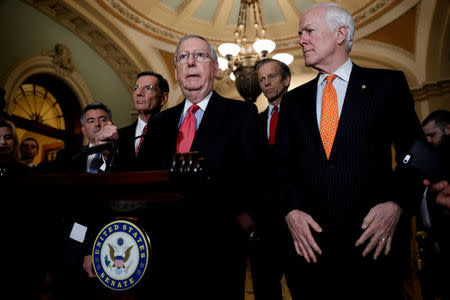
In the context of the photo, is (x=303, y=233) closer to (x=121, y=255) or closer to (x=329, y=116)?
(x=329, y=116)

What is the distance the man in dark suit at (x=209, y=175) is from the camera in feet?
2.61

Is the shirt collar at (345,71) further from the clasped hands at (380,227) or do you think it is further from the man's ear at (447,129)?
the man's ear at (447,129)

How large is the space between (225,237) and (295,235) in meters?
0.37


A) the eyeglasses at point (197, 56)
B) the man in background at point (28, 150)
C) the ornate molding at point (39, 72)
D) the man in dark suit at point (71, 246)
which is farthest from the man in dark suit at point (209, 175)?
the ornate molding at point (39, 72)

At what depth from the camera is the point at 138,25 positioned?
21.5 ft

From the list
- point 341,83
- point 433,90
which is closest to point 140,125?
point 341,83

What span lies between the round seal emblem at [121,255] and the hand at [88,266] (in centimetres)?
4

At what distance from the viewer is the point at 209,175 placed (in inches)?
31.0

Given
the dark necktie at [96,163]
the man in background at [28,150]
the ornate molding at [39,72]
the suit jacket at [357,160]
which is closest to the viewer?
the suit jacket at [357,160]

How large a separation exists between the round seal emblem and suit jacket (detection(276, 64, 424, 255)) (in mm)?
641

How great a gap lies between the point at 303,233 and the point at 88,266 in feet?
2.27

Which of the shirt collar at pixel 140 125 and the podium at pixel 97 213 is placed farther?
the shirt collar at pixel 140 125

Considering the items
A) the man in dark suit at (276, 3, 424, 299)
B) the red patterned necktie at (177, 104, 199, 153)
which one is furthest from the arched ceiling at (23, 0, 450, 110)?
the man in dark suit at (276, 3, 424, 299)

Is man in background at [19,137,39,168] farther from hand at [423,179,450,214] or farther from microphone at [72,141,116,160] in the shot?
hand at [423,179,450,214]
